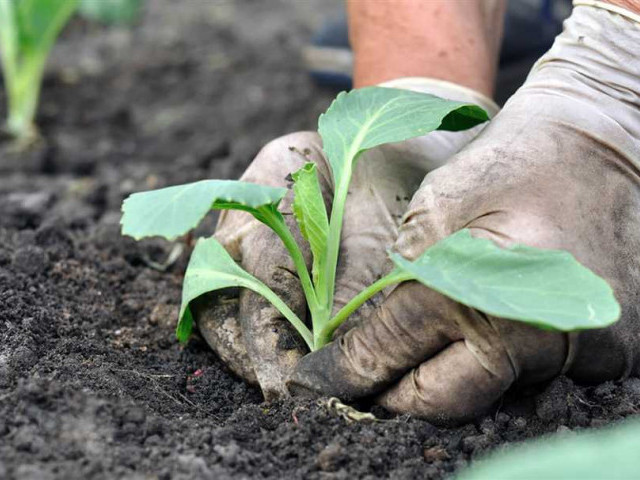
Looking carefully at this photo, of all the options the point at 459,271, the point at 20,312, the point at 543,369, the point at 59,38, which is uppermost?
the point at 459,271

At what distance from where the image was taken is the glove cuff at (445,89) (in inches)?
77.2

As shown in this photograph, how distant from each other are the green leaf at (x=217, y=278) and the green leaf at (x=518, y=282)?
333 millimetres

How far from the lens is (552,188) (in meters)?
1.44

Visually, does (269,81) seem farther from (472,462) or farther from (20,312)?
(472,462)

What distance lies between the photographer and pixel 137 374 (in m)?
1.59

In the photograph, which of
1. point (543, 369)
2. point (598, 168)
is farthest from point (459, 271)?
point (598, 168)

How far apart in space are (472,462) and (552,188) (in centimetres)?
47

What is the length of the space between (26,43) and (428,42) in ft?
6.61

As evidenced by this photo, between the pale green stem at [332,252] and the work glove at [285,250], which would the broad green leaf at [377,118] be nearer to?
the pale green stem at [332,252]

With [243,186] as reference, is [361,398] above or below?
below

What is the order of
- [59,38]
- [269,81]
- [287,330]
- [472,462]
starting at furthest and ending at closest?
[59,38] → [269,81] → [287,330] → [472,462]

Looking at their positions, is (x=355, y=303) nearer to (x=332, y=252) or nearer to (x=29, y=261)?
(x=332, y=252)

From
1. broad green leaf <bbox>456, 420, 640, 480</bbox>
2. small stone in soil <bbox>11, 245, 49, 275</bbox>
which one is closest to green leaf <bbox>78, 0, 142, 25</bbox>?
small stone in soil <bbox>11, 245, 49, 275</bbox>

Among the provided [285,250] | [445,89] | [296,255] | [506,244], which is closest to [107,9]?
[445,89]
